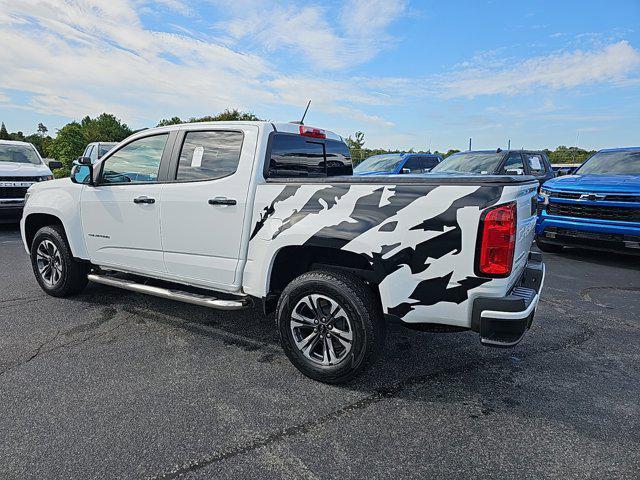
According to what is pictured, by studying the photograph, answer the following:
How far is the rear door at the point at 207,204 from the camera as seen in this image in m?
3.43

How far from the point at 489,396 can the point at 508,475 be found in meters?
0.81

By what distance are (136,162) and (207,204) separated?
1165 millimetres

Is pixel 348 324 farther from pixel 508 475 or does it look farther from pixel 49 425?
pixel 49 425

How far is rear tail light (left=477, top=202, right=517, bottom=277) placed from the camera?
8.34 feet

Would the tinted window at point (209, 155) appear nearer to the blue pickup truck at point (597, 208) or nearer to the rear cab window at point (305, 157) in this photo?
the rear cab window at point (305, 157)

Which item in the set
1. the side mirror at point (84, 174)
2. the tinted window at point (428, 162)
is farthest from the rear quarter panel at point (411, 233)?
the tinted window at point (428, 162)

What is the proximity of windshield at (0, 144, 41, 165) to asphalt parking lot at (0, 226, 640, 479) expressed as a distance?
23.9 ft

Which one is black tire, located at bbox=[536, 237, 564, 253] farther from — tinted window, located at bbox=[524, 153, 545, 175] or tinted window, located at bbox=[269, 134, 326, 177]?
tinted window, located at bbox=[269, 134, 326, 177]

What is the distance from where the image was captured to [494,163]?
31.1ft

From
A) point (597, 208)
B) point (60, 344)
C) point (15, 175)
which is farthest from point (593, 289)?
point (15, 175)

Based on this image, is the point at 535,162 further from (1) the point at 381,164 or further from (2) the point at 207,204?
(2) the point at 207,204

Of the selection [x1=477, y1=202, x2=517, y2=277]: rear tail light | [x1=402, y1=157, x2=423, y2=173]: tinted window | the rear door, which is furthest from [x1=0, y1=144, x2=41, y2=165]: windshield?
[x1=477, y1=202, x2=517, y2=277]: rear tail light

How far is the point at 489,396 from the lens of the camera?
3000 millimetres

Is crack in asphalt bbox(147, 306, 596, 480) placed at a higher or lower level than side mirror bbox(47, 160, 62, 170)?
lower
